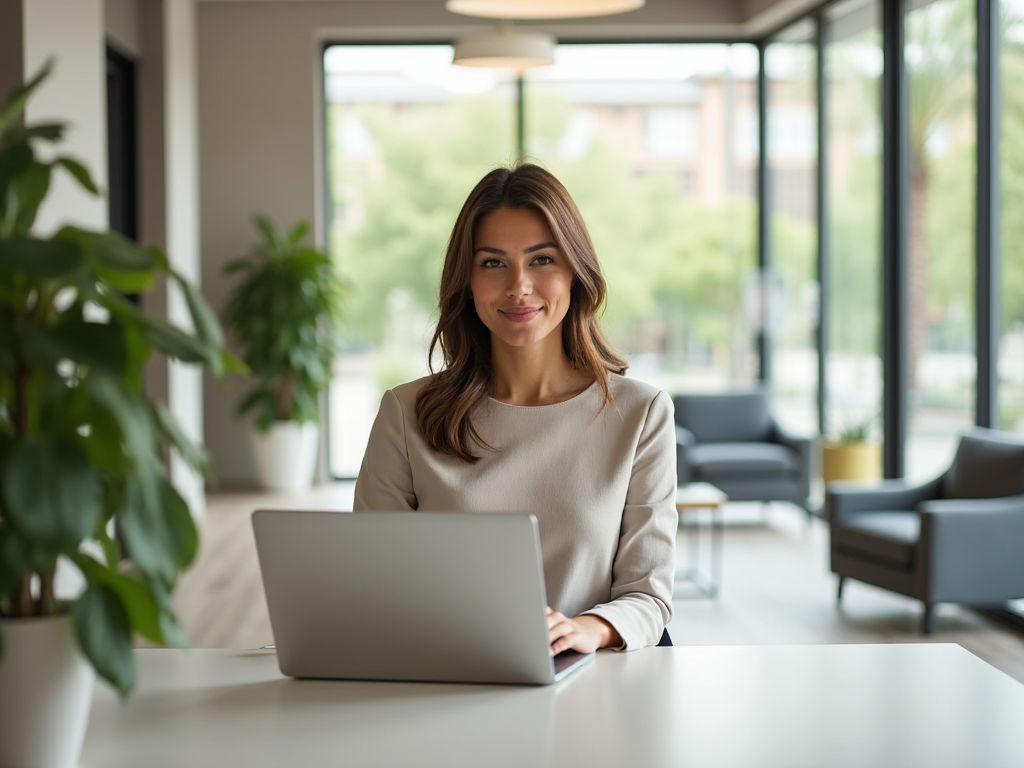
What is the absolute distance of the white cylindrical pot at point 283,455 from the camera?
29.8 feet

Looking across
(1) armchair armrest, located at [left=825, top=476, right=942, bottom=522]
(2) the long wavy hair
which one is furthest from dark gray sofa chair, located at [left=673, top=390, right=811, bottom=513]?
(2) the long wavy hair

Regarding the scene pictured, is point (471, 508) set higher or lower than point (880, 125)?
lower

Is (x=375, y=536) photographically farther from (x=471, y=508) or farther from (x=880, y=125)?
(x=880, y=125)

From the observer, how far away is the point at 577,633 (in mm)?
1841

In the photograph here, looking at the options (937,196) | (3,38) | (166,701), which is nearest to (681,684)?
(166,701)

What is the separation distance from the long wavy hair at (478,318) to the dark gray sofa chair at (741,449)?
17.4ft

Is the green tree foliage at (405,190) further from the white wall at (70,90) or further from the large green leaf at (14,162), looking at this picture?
the large green leaf at (14,162)

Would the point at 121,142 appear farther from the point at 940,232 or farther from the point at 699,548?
the point at 940,232

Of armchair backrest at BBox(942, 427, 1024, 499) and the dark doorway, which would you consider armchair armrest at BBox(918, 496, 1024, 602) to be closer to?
armchair backrest at BBox(942, 427, 1024, 499)

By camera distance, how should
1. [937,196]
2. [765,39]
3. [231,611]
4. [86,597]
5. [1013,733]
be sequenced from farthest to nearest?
[765,39] < [937,196] < [231,611] < [1013,733] < [86,597]

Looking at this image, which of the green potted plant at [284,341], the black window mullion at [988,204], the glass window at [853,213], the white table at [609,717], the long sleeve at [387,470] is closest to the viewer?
the white table at [609,717]

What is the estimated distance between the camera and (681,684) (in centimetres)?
171

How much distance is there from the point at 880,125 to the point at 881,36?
1.68 ft

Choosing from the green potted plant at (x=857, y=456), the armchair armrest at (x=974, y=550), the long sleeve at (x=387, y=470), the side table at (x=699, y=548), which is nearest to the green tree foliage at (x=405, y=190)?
the green potted plant at (x=857, y=456)
